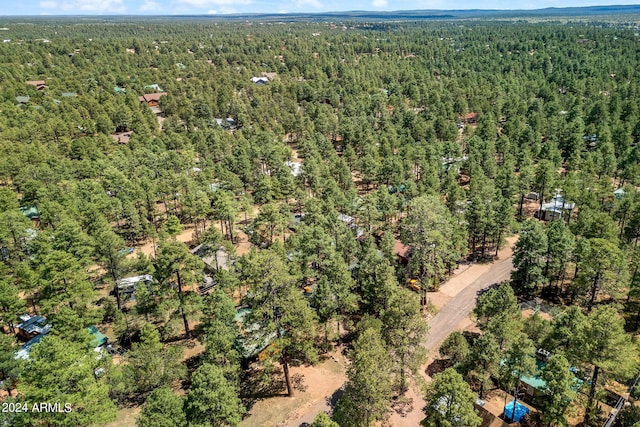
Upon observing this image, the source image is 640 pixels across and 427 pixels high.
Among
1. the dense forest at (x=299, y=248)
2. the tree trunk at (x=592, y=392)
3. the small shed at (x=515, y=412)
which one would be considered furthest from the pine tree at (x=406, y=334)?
the tree trunk at (x=592, y=392)

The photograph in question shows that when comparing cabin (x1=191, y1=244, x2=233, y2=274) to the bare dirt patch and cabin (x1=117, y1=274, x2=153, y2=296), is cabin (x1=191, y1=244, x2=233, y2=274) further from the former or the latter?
the bare dirt patch

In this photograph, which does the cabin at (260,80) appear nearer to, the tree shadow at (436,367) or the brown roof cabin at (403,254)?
the brown roof cabin at (403,254)

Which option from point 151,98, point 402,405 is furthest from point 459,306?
point 151,98

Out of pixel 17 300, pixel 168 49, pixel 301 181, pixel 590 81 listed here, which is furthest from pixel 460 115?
pixel 168 49

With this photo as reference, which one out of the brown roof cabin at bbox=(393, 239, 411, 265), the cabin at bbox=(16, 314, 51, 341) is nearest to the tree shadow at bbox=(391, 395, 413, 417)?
the brown roof cabin at bbox=(393, 239, 411, 265)

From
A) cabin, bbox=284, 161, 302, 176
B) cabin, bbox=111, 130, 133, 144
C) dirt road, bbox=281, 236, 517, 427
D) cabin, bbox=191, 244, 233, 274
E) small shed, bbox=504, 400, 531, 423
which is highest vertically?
cabin, bbox=111, 130, 133, 144

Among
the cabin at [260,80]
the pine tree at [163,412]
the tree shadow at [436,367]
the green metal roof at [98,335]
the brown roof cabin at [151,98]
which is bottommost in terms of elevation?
the tree shadow at [436,367]

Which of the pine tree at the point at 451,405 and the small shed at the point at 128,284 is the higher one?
the pine tree at the point at 451,405
